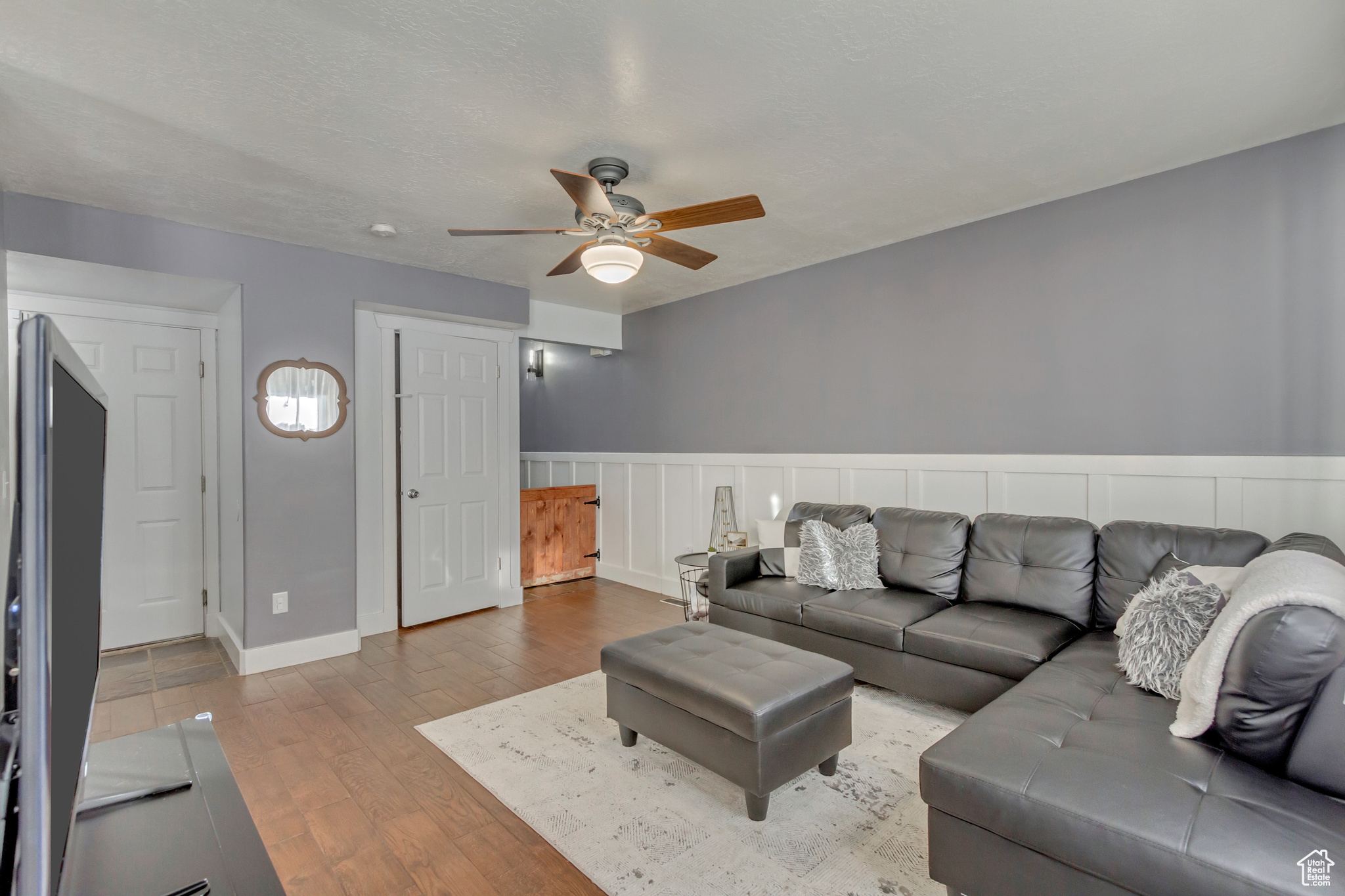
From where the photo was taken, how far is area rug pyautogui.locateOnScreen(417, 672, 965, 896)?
1.90 meters

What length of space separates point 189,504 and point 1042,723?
A: 16.1 feet

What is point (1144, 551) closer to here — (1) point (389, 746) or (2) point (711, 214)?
(2) point (711, 214)

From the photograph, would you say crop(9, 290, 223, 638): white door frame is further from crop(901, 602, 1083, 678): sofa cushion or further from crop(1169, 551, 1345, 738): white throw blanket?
crop(1169, 551, 1345, 738): white throw blanket

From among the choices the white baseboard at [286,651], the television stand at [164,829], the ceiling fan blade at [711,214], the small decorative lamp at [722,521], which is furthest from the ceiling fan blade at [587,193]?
the white baseboard at [286,651]

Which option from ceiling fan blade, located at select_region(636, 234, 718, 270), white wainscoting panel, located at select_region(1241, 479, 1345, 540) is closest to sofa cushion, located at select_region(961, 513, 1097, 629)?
white wainscoting panel, located at select_region(1241, 479, 1345, 540)

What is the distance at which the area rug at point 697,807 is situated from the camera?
1897mm

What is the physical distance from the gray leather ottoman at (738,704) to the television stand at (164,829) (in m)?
1.42

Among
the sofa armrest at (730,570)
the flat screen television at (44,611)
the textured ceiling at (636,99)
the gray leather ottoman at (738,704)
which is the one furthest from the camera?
the sofa armrest at (730,570)

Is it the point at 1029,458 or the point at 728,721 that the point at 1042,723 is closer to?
the point at 728,721

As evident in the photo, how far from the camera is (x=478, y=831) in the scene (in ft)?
7.02

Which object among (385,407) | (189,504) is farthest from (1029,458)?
(189,504)

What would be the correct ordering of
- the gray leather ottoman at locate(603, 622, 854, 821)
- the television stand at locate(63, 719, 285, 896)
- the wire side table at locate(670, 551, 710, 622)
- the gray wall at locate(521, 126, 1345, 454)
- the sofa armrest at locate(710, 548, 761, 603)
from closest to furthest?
the television stand at locate(63, 719, 285, 896) < the gray leather ottoman at locate(603, 622, 854, 821) < the gray wall at locate(521, 126, 1345, 454) < the sofa armrest at locate(710, 548, 761, 603) < the wire side table at locate(670, 551, 710, 622)

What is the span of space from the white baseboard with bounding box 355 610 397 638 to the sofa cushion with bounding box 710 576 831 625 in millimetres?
2278

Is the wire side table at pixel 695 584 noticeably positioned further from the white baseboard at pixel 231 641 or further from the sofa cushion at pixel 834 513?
the white baseboard at pixel 231 641
